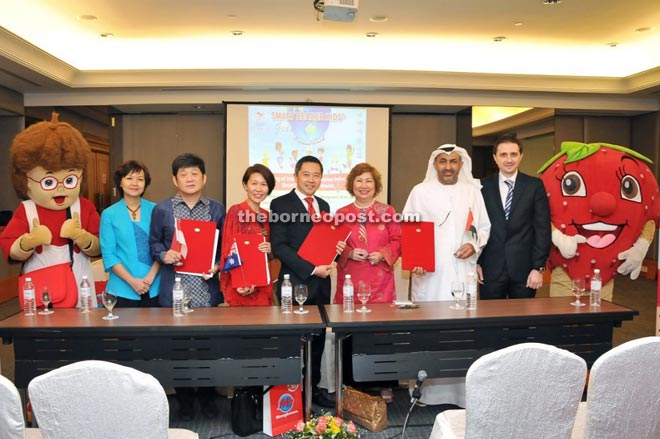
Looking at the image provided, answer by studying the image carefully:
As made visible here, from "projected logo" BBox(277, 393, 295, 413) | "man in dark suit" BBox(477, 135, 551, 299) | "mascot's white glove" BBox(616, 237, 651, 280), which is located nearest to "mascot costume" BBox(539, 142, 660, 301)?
"mascot's white glove" BBox(616, 237, 651, 280)

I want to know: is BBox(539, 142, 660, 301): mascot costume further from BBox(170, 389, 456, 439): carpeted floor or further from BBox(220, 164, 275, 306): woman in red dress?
BBox(220, 164, 275, 306): woman in red dress

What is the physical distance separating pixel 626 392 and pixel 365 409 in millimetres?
1754

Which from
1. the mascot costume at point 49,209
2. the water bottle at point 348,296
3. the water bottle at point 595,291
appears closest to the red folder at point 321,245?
the water bottle at point 348,296

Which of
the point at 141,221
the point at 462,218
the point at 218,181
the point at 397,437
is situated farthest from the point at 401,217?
the point at 218,181

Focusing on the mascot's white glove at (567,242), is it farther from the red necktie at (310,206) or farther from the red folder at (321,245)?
the red necktie at (310,206)

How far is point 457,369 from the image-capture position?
292cm

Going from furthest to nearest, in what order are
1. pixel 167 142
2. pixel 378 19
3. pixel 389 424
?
1. pixel 167 142
2. pixel 378 19
3. pixel 389 424

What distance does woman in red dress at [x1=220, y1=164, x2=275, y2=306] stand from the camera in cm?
335

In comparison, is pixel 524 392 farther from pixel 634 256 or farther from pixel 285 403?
pixel 634 256

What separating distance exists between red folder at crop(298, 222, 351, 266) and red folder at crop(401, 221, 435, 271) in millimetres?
445

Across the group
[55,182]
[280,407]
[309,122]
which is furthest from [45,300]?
[309,122]

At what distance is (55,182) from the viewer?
11.0ft

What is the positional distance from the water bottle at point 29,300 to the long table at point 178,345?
5 centimetres

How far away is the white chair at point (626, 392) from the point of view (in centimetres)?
171
